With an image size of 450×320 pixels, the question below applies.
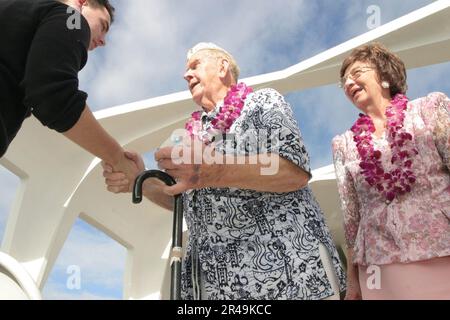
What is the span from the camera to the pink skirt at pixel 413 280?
2.12 meters

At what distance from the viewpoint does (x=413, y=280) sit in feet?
7.07

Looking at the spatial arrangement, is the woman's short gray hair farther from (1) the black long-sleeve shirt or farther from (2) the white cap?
(1) the black long-sleeve shirt

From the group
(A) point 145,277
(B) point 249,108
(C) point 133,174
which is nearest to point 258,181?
(B) point 249,108

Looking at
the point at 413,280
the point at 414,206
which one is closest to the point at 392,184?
the point at 414,206

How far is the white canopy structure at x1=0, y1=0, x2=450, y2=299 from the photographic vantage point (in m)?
7.90

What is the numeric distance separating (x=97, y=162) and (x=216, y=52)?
8454 mm

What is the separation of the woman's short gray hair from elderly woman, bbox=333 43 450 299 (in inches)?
26.3

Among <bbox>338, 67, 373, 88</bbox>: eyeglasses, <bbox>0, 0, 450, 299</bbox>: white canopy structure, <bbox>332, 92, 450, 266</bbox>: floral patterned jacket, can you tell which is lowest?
<bbox>332, 92, 450, 266</bbox>: floral patterned jacket

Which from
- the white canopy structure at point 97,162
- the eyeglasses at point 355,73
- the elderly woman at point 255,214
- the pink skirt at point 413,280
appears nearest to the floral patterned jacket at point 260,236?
the elderly woman at point 255,214

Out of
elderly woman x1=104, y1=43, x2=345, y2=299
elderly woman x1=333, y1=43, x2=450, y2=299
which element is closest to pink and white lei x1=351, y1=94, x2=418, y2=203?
elderly woman x1=333, y1=43, x2=450, y2=299

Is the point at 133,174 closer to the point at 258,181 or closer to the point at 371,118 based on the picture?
the point at 258,181

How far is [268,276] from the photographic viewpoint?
6.00 feet

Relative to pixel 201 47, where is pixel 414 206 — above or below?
below

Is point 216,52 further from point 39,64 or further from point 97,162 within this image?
point 97,162
